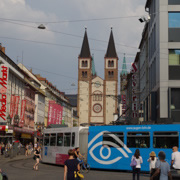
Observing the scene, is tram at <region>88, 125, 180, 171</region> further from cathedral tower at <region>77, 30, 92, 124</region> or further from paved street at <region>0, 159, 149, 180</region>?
cathedral tower at <region>77, 30, 92, 124</region>

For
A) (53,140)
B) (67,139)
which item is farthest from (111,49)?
(67,139)

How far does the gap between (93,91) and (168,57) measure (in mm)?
94006

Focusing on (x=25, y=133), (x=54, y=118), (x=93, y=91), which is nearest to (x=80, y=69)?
(x=93, y=91)

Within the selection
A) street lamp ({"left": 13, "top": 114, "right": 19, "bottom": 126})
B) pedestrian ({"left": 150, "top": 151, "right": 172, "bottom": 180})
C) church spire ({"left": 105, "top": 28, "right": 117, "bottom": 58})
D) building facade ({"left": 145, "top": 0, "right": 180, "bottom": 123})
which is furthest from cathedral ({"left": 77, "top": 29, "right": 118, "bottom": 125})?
pedestrian ({"left": 150, "top": 151, "right": 172, "bottom": 180})

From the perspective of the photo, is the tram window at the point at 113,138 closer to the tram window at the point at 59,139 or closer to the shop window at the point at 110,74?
the tram window at the point at 59,139

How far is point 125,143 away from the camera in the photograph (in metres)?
23.5

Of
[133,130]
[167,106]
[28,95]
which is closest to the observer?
[133,130]

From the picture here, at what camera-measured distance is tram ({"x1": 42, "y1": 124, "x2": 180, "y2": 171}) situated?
2222cm

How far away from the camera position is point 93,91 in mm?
127875

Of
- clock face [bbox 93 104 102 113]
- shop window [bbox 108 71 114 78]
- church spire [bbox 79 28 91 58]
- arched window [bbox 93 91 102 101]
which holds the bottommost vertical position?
clock face [bbox 93 104 102 113]

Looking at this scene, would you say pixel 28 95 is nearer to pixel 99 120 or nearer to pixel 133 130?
pixel 99 120

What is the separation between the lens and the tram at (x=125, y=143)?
22.2m

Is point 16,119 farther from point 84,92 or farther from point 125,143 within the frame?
point 84,92

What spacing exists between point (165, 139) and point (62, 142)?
8389 millimetres
